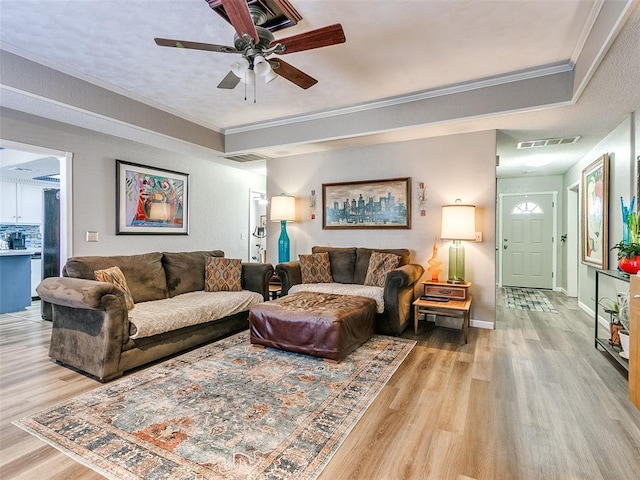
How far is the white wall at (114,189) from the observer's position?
12.5ft

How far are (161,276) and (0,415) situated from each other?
1737 millimetres

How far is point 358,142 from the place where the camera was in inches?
178

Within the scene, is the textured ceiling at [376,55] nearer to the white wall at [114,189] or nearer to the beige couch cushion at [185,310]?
the white wall at [114,189]

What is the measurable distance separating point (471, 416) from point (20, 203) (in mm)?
8136

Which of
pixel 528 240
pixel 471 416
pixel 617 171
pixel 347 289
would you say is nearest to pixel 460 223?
pixel 347 289

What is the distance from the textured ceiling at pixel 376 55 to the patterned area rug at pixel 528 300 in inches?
97.9

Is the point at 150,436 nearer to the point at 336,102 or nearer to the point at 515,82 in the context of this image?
the point at 336,102

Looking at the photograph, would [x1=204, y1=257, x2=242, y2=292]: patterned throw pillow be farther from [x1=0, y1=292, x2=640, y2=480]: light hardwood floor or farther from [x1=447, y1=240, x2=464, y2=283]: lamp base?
[x1=447, y1=240, x2=464, y2=283]: lamp base

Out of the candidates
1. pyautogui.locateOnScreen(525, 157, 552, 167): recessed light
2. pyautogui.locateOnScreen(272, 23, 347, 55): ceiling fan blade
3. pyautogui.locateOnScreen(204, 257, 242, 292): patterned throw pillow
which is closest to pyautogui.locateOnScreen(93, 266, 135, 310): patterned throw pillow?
pyautogui.locateOnScreen(204, 257, 242, 292): patterned throw pillow

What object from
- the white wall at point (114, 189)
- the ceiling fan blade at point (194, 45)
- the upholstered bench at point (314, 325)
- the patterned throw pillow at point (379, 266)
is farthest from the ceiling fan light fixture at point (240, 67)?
the white wall at point (114, 189)

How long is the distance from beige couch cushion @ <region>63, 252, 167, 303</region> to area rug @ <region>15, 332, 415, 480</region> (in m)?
0.89

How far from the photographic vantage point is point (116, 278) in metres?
2.98

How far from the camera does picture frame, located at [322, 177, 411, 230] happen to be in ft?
14.8

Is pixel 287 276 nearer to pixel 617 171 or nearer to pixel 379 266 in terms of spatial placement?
pixel 379 266
